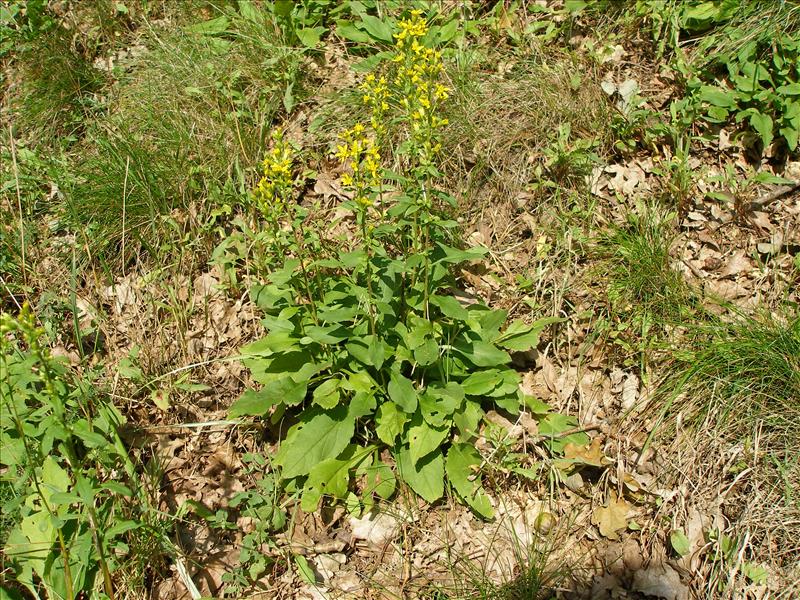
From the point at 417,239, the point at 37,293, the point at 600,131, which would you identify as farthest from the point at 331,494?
the point at 600,131

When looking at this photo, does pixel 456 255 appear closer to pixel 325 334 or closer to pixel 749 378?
pixel 325 334

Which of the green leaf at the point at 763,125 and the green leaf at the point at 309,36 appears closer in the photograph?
the green leaf at the point at 763,125

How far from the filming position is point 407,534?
11.3 ft

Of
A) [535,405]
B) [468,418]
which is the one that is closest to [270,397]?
[468,418]

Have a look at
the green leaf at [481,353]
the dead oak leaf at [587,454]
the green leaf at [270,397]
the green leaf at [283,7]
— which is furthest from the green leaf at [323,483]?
the green leaf at [283,7]

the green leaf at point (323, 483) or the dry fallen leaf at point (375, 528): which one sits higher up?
the green leaf at point (323, 483)

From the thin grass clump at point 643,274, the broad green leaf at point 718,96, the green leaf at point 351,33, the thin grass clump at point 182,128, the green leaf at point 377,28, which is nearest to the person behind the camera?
the thin grass clump at point 643,274

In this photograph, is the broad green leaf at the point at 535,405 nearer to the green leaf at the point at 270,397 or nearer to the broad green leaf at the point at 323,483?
the broad green leaf at the point at 323,483

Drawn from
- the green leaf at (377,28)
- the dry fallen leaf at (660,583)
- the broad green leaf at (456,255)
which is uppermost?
the green leaf at (377,28)

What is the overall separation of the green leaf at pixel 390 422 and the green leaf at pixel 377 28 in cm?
269

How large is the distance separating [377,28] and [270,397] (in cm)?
276

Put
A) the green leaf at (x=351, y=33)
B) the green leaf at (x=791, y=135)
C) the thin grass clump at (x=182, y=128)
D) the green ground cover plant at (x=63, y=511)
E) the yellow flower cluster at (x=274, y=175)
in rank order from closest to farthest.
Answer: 1. the green ground cover plant at (x=63, y=511)
2. the yellow flower cluster at (x=274, y=175)
3. the green leaf at (x=791, y=135)
4. the thin grass clump at (x=182, y=128)
5. the green leaf at (x=351, y=33)

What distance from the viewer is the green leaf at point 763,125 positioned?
408 cm

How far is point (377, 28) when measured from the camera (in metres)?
4.80
